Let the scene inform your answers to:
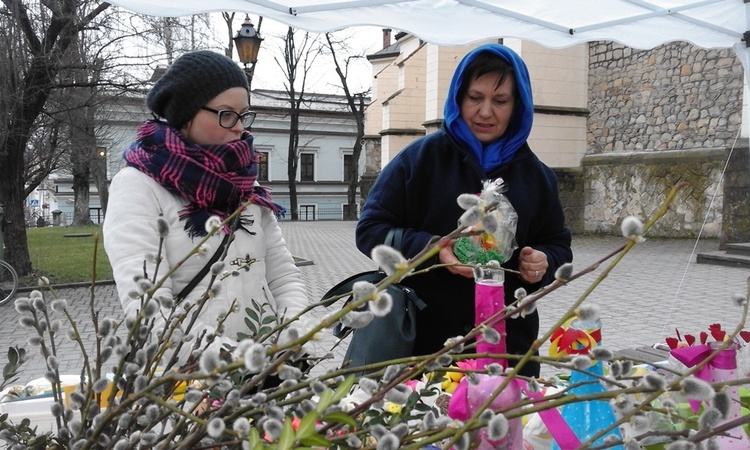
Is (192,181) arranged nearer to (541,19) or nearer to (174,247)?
(174,247)

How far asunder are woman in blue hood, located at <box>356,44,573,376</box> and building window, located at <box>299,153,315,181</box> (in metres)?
38.9

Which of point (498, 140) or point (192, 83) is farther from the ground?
point (192, 83)

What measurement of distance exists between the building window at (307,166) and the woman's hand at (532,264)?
39246 millimetres

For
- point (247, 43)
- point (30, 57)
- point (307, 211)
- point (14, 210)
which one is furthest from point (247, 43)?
point (307, 211)

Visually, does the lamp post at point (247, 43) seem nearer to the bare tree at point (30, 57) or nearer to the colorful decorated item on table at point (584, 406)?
the bare tree at point (30, 57)

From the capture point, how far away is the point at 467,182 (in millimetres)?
2230

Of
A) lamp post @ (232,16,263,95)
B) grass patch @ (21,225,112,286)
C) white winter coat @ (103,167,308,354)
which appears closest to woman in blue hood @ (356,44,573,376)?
white winter coat @ (103,167,308,354)

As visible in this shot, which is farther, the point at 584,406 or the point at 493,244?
the point at 493,244

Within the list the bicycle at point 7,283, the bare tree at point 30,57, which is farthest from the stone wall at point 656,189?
the bicycle at point 7,283

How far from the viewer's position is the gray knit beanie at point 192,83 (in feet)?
5.76

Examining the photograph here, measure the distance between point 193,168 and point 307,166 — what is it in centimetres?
3962

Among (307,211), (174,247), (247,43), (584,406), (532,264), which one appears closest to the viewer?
(584,406)

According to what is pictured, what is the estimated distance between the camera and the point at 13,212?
9.30m

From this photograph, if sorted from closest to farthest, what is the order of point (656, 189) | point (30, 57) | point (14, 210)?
1. point (30, 57)
2. point (14, 210)
3. point (656, 189)
